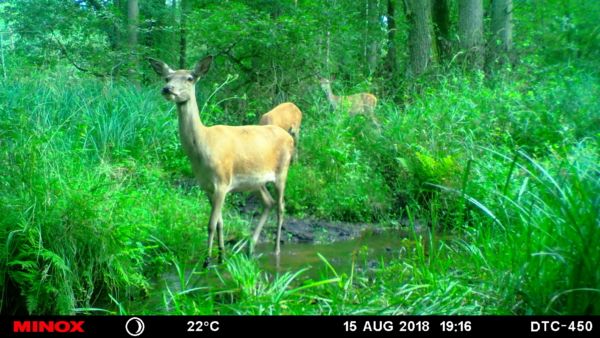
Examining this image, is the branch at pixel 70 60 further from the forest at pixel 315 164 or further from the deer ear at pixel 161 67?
the deer ear at pixel 161 67

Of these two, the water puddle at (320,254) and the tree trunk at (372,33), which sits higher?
the tree trunk at (372,33)

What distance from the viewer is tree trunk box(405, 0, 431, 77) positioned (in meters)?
18.8

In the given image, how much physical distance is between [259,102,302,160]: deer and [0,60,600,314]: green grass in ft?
1.20

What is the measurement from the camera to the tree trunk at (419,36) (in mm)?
18766

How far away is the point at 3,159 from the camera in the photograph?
7.56 metres

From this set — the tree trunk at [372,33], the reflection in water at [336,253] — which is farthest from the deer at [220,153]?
the tree trunk at [372,33]

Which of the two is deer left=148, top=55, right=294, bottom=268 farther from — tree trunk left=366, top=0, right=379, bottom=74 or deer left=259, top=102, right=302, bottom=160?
tree trunk left=366, top=0, right=379, bottom=74

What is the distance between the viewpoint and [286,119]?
Answer: 1396 centimetres

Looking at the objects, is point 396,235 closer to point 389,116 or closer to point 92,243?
point 389,116

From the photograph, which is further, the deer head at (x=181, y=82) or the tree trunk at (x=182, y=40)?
the tree trunk at (x=182, y=40)

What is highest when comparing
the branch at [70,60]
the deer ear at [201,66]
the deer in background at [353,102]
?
the branch at [70,60]

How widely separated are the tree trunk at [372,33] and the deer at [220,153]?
30.9 ft
